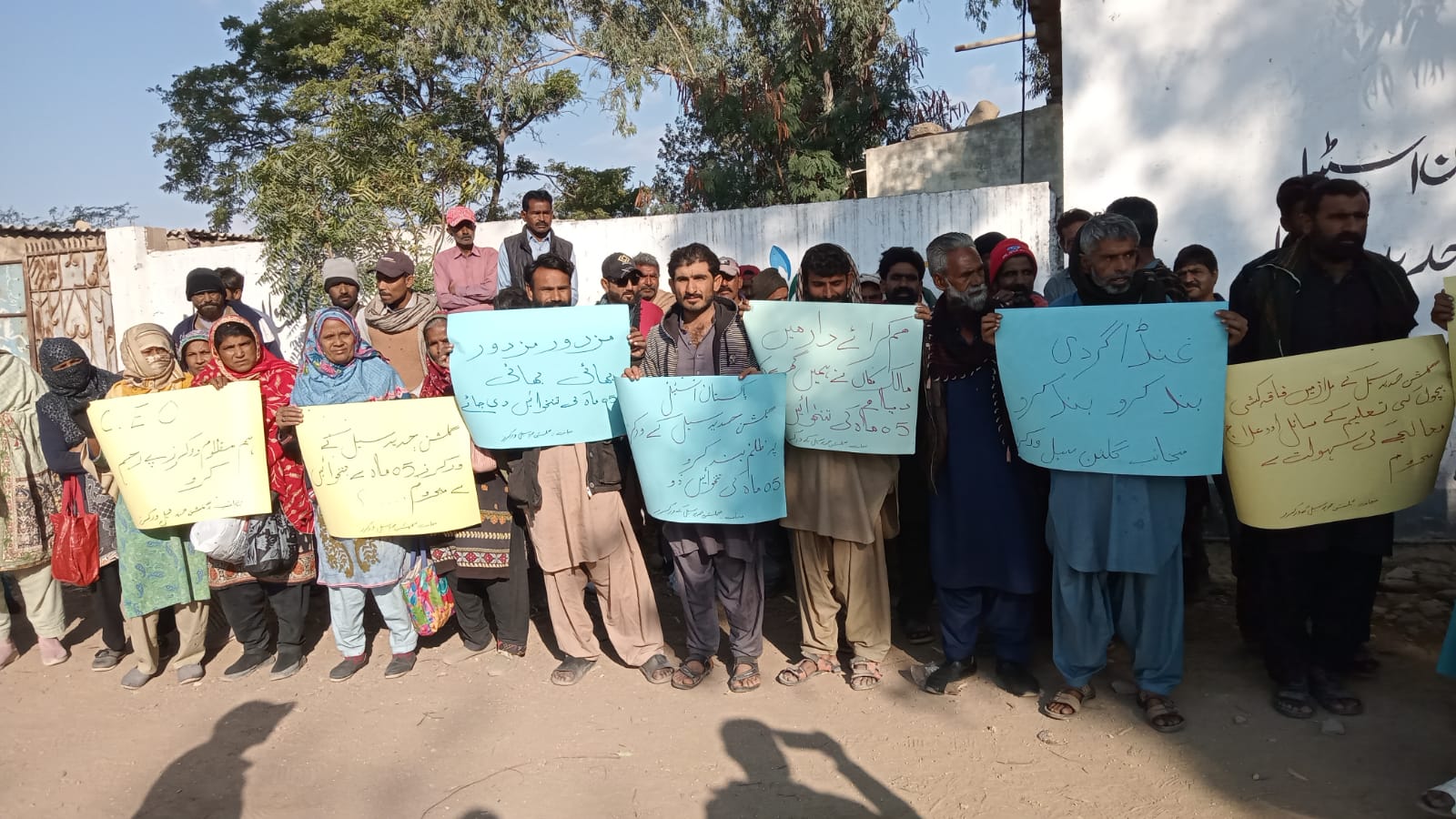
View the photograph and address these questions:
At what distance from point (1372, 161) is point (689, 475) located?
4.76 m

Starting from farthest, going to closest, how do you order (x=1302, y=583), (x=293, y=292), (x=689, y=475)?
(x=293, y=292) < (x=689, y=475) < (x=1302, y=583)

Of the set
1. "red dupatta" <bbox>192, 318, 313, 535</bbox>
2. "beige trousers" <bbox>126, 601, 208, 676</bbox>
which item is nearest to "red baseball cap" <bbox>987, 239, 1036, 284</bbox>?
"red dupatta" <bbox>192, 318, 313, 535</bbox>

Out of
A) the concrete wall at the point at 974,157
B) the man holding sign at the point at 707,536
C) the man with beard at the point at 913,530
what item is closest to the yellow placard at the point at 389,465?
the man holding sign at the point at 707,536

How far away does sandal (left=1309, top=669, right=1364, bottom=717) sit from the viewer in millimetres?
3285

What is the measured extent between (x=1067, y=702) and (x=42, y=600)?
4.96 meters

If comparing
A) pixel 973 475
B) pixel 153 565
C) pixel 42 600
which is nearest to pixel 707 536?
pixel 973 475

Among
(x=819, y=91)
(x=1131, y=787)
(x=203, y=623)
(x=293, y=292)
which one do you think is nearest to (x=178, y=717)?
(x=203, y=623)

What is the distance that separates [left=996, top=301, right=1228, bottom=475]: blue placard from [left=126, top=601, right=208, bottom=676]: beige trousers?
3864 millimetres

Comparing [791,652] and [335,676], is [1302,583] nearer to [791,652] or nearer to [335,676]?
[791,652]

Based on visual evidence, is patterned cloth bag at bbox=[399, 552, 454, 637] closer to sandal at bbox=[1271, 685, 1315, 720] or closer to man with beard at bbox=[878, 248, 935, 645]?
man with beard at bbox=[878, 248, 935, 645]

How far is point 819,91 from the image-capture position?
16.3 meters

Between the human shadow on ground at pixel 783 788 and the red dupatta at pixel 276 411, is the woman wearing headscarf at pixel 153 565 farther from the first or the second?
the human shadow on ground at pixel 783 788

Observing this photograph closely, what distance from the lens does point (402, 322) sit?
500cm

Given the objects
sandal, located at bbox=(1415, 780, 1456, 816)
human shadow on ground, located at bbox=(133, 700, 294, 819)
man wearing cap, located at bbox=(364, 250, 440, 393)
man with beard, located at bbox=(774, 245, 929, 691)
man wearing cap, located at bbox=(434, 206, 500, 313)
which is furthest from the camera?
man wearing cap, located at bbox=(434, 206, 500, 313)
